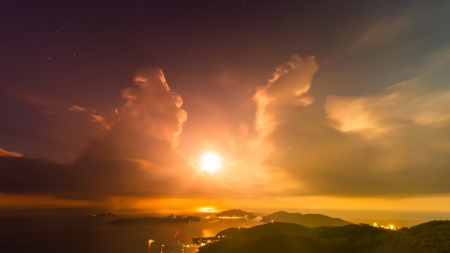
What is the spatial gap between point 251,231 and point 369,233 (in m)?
93.3

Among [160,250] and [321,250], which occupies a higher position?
[321,250]

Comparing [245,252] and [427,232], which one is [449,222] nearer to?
[427,232]

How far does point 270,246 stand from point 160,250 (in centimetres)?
12929

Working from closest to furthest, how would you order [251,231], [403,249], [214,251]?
[403,249]
[214,251]
[251,231]

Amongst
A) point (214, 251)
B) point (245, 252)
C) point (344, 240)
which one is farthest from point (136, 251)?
point (344, 240)

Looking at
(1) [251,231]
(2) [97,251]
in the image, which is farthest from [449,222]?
(2) [97,251]

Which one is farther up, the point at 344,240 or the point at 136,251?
the point at 344,240

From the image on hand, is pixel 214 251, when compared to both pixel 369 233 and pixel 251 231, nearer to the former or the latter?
pixel 251 231

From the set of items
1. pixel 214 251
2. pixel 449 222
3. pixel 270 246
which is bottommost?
pixel 214 251

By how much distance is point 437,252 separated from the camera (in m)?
64.1

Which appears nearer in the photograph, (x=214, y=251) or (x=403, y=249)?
(x=403, y=249)

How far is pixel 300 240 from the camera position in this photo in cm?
10588

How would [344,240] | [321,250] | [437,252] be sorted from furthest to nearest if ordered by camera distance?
[344,240] < [321,250] < [437,252]

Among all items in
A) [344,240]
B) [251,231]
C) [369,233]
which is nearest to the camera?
[344,240]
